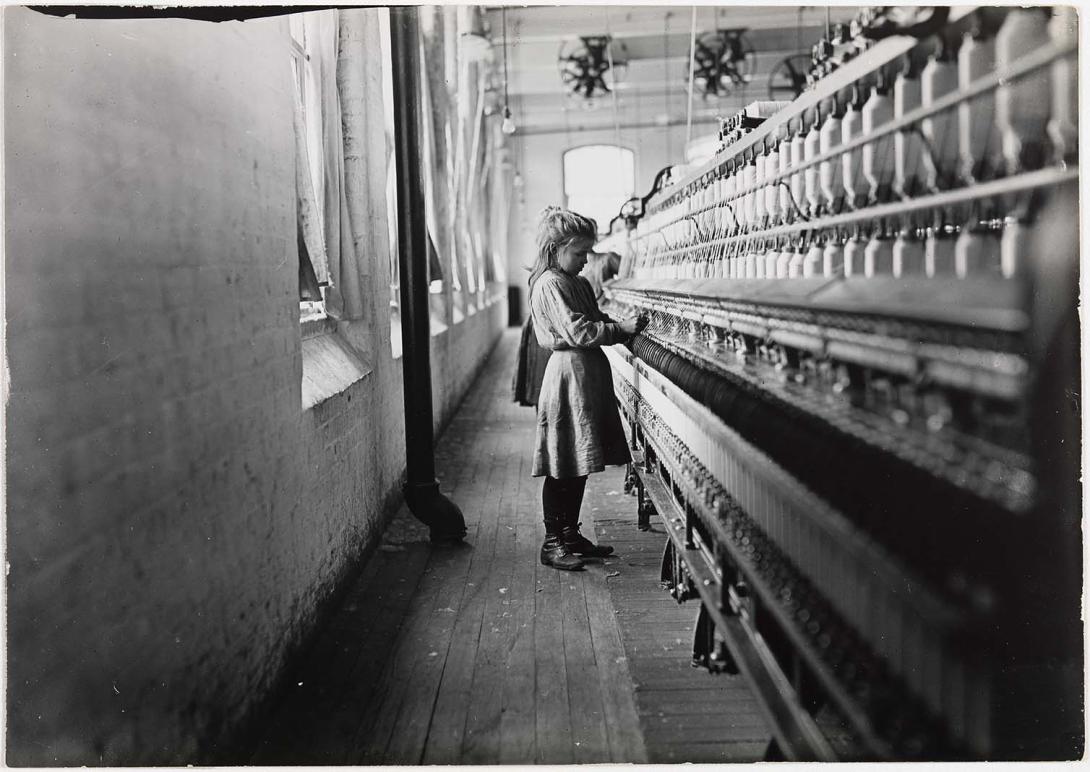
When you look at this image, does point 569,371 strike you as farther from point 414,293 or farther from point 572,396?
point 414,293

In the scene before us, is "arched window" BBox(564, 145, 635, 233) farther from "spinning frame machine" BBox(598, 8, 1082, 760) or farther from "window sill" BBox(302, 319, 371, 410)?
"spinning frame machine" BBox(598, 8, 1082, 760)

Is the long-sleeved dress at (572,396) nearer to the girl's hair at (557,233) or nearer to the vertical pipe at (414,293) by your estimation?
the girl's hair at (557,233)

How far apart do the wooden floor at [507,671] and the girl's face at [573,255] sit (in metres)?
1.29

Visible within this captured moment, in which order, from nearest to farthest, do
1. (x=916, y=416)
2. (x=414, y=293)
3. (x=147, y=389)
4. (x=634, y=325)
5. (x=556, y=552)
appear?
(x=916, y=416), (x=147, y=389), (x=634, y=325), (x=556, y=552), (x=414, y=293)

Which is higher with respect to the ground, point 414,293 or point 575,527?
point 414,293

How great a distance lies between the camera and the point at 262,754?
2.54 m

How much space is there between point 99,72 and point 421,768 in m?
1.63

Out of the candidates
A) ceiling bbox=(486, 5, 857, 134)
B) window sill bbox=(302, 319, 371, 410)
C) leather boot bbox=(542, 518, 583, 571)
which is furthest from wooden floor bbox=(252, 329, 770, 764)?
ceiling bbox=(486, 5, 857, 134)

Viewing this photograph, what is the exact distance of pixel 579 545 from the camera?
416 cm

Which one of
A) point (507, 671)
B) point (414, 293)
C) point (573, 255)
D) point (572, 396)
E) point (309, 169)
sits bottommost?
point (507, 671)

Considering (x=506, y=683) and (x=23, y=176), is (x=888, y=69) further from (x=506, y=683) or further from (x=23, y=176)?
(x=506, y=683)

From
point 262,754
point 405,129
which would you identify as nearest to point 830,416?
point 262,754

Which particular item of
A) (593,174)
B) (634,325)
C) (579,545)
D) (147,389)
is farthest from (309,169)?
(593,174)

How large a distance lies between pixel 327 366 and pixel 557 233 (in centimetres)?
Result: 116
